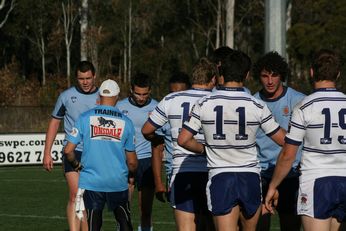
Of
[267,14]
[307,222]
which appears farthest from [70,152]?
[267,14]

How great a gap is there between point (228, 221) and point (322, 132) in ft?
3.79

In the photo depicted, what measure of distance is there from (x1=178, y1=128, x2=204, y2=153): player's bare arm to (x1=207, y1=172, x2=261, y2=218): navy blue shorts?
31 centimetres

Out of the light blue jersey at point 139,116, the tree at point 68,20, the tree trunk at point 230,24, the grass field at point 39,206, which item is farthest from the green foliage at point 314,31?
the light blue jersey at point 139,116

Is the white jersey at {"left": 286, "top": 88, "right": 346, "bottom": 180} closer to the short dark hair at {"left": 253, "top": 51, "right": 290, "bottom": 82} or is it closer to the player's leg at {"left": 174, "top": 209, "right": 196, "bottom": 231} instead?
the short dark hair at {"left": 253, "top": 51, "right": 290, "bottom": 82}

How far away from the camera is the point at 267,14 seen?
1276cm

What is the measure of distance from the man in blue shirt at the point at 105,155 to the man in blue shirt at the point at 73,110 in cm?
157

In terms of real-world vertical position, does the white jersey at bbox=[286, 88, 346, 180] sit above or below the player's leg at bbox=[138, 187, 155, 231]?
above

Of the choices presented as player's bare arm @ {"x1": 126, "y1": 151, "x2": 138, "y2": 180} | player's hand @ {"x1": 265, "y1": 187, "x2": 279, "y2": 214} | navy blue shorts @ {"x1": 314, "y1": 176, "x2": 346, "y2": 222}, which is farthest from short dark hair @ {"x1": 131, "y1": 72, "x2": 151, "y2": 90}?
navy blue shorts @ {"x1": 314, "y1": 176, "x2": 346, "y2": 222}

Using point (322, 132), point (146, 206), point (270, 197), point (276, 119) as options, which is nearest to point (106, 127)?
point (276, 119)

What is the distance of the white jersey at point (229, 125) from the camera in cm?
827

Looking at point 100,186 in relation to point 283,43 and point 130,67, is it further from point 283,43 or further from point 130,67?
point 130,67

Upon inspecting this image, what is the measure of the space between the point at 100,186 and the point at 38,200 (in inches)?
324

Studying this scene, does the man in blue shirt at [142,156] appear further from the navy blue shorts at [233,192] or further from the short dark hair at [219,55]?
the navy blue shorts at [233,192]

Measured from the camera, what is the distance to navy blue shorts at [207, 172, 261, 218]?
834 cm
